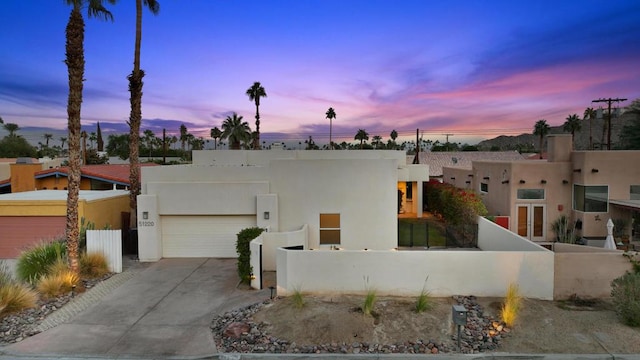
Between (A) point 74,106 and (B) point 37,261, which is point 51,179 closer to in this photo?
(B) point 37,261

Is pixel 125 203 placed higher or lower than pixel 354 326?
higher

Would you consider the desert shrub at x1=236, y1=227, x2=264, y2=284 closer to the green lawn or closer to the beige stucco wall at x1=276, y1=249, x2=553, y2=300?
the beige stucco wall at x1=276, y1=249, x2=553, y2=300

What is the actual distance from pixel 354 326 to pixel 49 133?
138 m

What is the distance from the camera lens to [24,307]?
910 cm

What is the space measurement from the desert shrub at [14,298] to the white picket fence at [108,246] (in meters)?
3.05

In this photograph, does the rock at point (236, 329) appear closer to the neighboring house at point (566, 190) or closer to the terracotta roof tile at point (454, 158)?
the neighboring house at point (566, 190)

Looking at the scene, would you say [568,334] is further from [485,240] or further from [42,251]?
[42,251]

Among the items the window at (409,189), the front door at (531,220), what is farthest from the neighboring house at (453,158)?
the front door at (531,220)

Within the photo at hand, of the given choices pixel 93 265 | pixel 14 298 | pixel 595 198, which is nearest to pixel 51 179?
pixel 93 265

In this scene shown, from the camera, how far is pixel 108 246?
496 inches

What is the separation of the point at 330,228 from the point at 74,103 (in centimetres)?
949

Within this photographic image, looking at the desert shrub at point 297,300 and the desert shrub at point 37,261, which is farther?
the desert shrub at point 37,261

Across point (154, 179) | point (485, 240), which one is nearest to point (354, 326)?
point (485, 240)

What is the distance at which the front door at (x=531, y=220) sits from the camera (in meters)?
19.9
